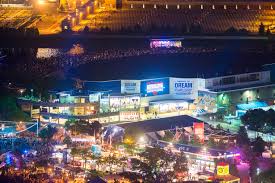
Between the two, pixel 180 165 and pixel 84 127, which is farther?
pixel 84 127

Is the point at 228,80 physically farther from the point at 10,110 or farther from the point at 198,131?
the point at 10,110

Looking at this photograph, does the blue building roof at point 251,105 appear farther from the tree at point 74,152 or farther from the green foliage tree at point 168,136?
the tree at point 74,152

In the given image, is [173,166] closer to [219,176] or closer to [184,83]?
[219,176]

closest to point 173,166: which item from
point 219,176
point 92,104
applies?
point 219,176

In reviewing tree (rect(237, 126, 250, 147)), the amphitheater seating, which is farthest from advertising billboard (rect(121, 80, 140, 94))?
the amphitheater seating

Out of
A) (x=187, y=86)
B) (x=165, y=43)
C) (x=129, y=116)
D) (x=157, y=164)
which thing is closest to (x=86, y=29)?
(x=165, y=43)

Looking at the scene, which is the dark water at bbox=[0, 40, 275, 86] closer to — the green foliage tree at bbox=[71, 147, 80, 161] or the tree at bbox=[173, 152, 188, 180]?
the green foliage tree at bbox=[71, 147, 80, 161]

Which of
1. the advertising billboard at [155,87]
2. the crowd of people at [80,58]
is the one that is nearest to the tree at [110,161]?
the advertising billboard at [155,87]
